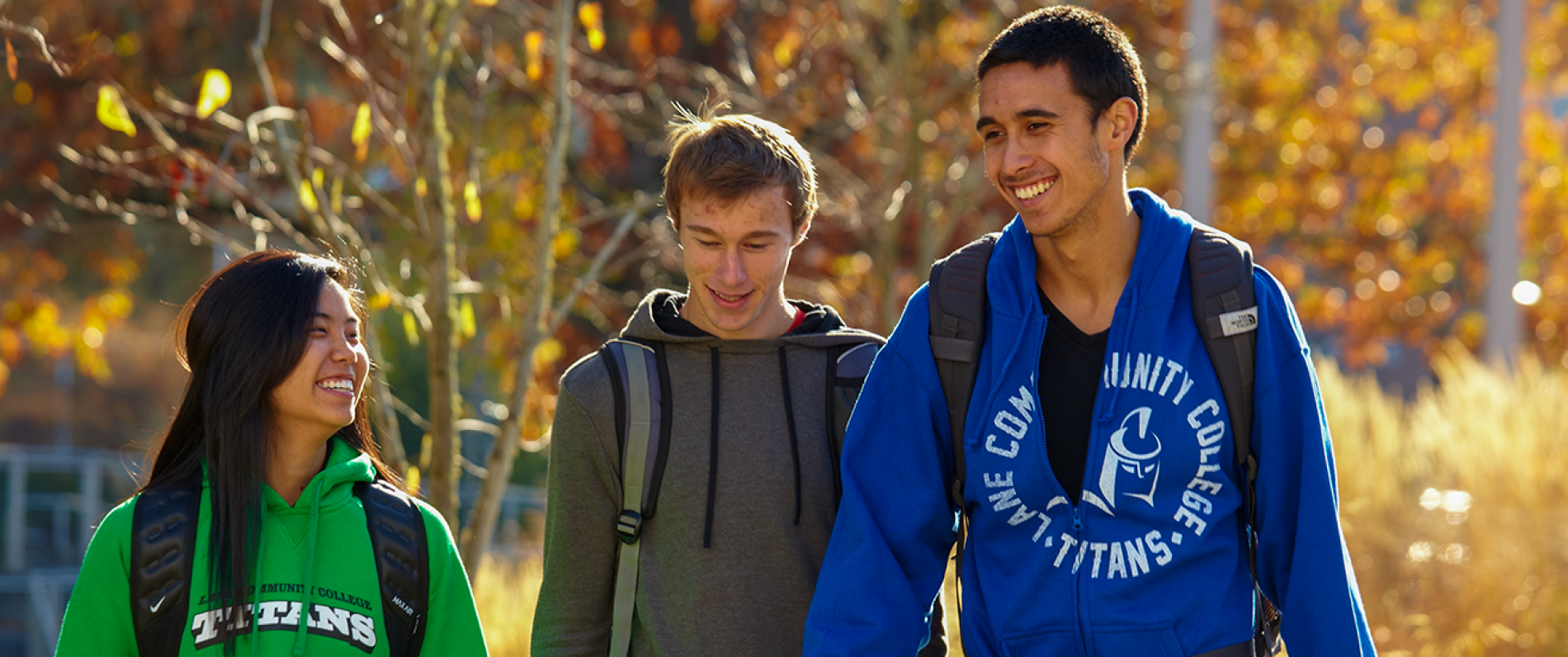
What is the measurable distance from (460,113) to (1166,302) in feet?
18.8

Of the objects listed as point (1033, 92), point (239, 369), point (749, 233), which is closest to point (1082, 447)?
point (1033, 92)

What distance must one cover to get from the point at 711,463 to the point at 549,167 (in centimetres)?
207

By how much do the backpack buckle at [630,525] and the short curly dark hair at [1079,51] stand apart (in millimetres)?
1041

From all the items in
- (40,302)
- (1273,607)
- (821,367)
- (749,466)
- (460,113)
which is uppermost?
(460,113)

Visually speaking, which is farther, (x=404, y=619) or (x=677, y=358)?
(x=677, y=358)

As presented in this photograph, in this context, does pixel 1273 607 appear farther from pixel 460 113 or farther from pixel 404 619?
pixel 460 113

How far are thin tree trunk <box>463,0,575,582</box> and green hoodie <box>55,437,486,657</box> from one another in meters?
1.78

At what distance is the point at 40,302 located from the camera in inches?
334

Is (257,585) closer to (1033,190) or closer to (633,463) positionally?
(633,463)

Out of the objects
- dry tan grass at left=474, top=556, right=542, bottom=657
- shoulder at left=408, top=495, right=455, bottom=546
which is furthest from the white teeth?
dry tan grass at left=474, top=556, right=542, bottom=657

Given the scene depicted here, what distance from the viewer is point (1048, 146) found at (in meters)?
2.58

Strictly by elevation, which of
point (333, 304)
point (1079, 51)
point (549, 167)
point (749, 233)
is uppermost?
point (549, 167)

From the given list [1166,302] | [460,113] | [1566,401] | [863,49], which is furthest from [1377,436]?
[1166,302]

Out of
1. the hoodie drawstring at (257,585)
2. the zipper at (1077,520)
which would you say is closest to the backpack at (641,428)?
the zipper at (1077,520)
